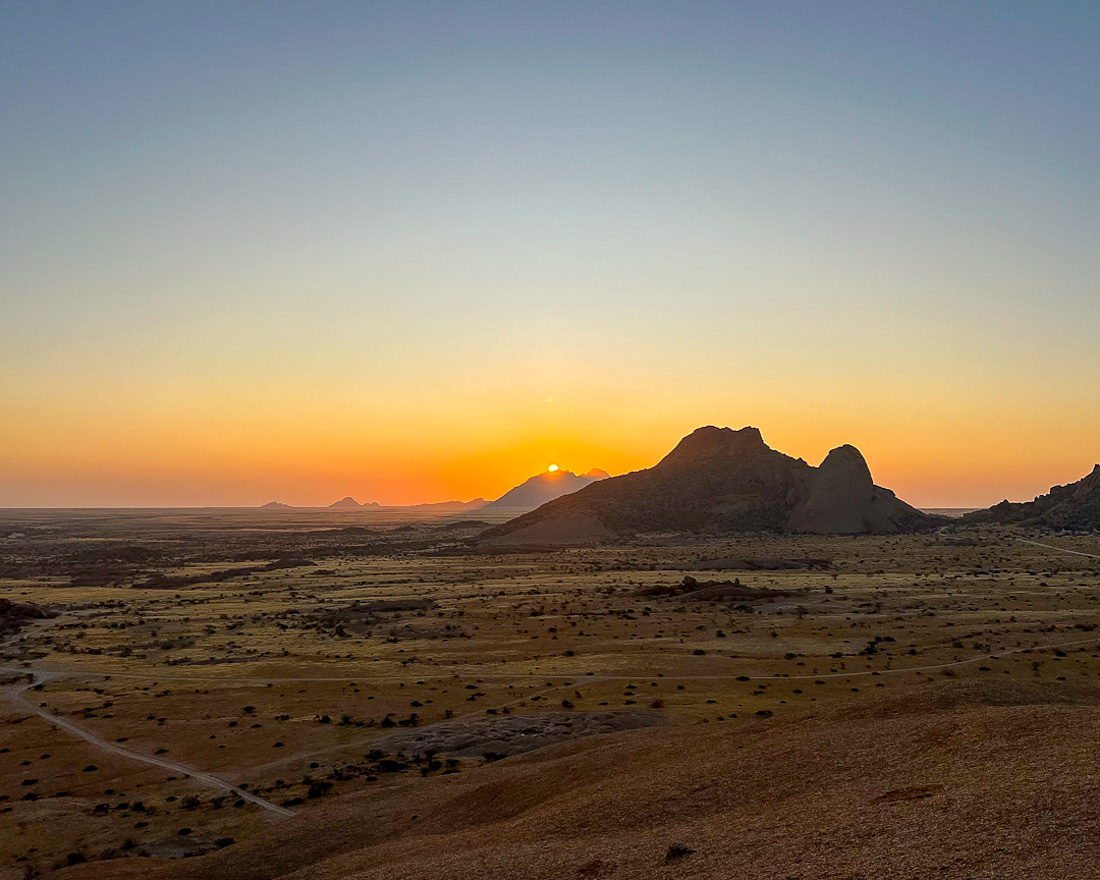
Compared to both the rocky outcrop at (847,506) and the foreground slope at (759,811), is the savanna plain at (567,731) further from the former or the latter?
the rocky outcrop at (847,506)

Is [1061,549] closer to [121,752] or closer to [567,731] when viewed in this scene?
[567,731]

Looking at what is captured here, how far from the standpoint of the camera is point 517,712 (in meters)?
40.5

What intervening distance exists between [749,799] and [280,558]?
15387 centimetres

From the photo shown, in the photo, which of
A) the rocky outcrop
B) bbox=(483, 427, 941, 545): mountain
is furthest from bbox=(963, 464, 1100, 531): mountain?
the rocky outcrop

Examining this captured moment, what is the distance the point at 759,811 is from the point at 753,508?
568 ft

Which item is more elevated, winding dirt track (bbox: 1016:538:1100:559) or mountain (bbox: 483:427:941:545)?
A: mountain (bbox: 483:427:941:545)

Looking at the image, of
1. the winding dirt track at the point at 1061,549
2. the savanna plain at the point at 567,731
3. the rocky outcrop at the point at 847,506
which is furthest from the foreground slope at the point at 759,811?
the rocky outcrop at the point at 847,506

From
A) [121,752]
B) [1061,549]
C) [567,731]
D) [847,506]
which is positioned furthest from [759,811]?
[847,506]

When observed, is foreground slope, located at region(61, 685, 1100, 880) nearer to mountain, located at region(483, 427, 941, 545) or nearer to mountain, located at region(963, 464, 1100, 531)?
mountain, located at region(483, 427, 941, 545)

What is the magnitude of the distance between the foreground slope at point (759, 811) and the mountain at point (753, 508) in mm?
151705

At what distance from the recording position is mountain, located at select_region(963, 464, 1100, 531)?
6314 inches

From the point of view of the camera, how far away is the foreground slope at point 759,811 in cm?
1422

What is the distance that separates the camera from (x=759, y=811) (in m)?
18.6

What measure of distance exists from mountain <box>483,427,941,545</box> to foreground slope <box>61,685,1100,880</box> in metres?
152
